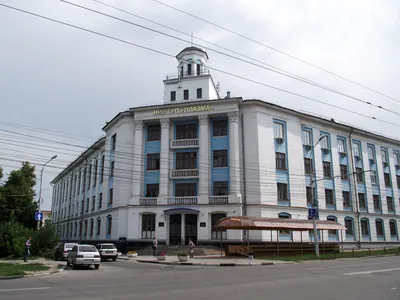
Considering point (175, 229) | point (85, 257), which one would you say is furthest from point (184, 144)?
point (85, 257)

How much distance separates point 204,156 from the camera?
3953cm

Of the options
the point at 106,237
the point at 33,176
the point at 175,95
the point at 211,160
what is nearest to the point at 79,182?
the point at 33,176

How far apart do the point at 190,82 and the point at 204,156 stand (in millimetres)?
12094

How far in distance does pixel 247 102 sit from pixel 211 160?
7671mm

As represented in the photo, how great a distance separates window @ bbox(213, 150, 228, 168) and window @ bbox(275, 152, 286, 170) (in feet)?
19.5

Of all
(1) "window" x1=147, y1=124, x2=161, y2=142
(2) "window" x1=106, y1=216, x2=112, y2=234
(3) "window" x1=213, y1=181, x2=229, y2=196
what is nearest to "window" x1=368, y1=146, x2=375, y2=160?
(3) "window" x1=213, y1=181, x2=229, y2=196

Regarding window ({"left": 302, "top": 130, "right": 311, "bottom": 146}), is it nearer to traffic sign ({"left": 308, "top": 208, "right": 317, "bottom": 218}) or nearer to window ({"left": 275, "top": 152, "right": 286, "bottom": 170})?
window ({"left": 275, "top": 152, "right": 286, "bottom": 170})

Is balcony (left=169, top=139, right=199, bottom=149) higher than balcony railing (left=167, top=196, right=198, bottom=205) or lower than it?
higher

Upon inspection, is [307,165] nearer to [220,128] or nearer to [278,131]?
[278,131]

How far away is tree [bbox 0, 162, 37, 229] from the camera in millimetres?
49375

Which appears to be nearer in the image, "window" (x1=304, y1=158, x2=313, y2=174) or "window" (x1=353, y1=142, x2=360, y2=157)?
"window" (x1=304, y1=158, x2=313, y2=174)

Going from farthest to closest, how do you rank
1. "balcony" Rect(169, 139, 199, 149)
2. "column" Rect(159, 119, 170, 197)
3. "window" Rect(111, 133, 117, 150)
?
"window" Rect(111, 133, 117, 150), "balcony" Rect(169, 139, 199, 149), "column" Rect(159, 119, 170, 197)

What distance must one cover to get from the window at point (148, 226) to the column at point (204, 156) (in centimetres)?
608

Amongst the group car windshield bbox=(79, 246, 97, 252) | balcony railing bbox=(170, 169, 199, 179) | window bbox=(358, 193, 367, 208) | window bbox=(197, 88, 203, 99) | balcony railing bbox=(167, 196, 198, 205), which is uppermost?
window bbox=(197, 88, 203, 99)
